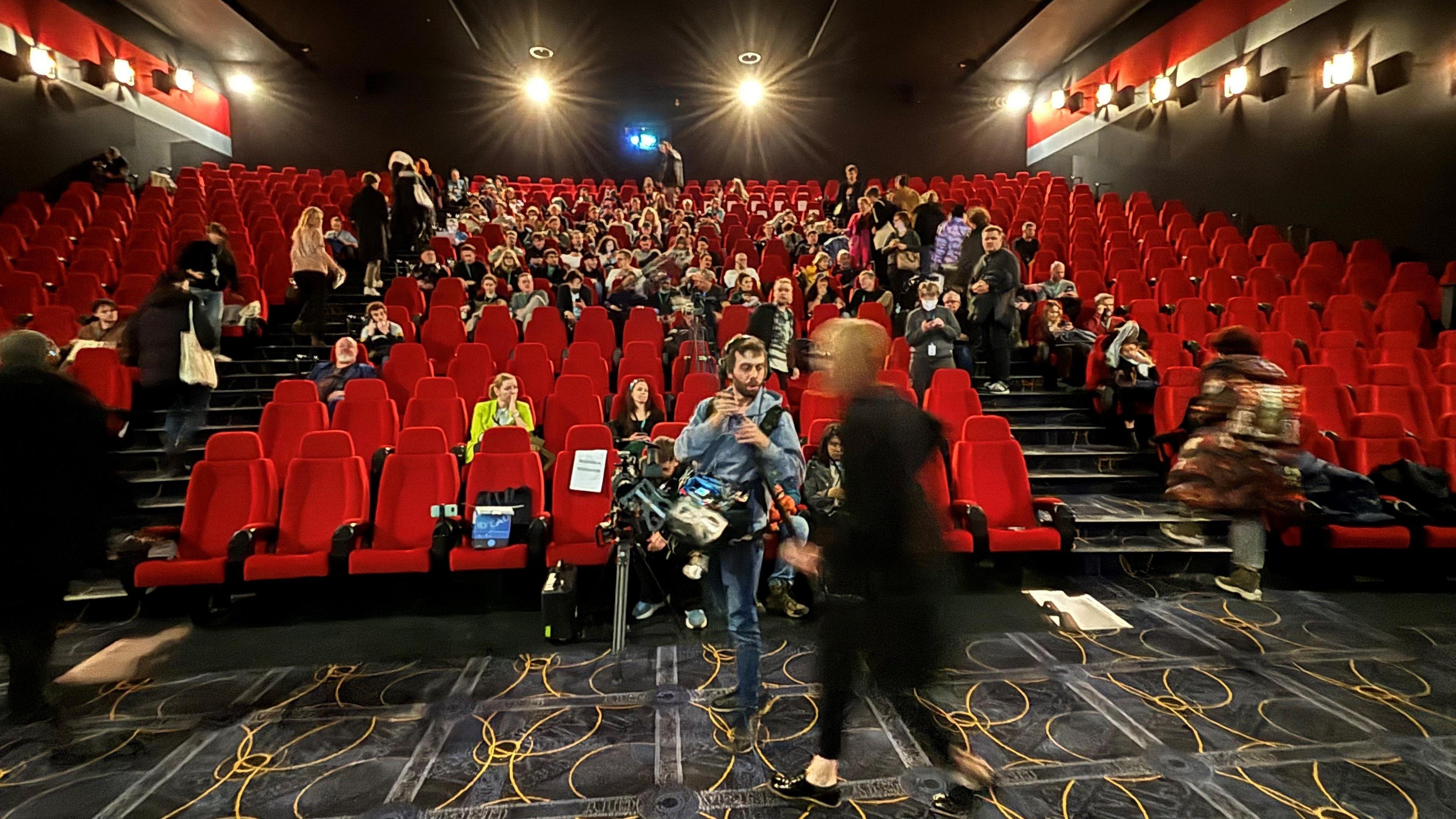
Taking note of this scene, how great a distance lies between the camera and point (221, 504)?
3479 mm

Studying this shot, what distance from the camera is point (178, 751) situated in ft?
7.37

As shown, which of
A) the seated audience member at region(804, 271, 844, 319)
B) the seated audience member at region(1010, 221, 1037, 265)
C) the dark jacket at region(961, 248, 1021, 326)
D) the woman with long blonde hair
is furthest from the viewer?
the seated audience member at region(1010, 221, 1037, 265)

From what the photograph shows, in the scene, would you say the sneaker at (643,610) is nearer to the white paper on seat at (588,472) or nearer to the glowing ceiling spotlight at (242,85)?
the white paper on seat at (588,472)

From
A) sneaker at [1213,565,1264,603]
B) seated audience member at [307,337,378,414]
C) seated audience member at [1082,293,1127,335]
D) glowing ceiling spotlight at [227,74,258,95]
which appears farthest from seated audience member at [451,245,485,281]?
glowing ceiling spotlight at [227,74,258,95]

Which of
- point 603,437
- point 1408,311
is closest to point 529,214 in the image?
point 603,437

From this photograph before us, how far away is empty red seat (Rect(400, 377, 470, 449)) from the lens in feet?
14.0

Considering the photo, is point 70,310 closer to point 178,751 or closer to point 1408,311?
point 178,751

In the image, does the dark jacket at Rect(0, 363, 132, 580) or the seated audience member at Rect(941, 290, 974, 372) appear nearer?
the dark jacket at Rect(0, 363, 132, 580)

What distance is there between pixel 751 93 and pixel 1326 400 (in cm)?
1097

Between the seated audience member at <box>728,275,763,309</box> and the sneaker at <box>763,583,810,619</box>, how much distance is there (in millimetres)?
3199

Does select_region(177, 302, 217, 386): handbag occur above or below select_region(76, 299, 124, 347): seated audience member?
below

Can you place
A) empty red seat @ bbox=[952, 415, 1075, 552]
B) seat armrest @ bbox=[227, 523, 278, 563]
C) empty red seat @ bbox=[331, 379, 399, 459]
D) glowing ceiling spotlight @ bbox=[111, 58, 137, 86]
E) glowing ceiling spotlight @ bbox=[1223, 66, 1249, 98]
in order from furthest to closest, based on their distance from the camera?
glowing ceiling spotlight @ bbox=[111, 58, 137, 86] → glowing ceiling spotlight @ bbox=[1223, 66, 1249, 98] → empty red seat @ bbox=[331, 379, 399, 459] → empty red seat @ bbox=[952, 415, 1075, 552] → seat armrest @ bbox=[227, 523, 278, 563]

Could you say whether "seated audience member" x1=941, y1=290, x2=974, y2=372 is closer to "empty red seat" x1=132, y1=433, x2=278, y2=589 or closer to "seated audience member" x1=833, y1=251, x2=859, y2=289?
"seated audience member" x1=833, y1=251, x2=859, y2=289

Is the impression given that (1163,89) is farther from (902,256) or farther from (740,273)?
(740,273)
